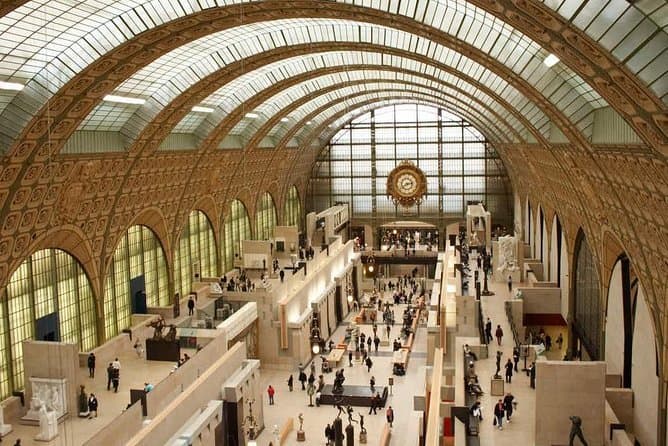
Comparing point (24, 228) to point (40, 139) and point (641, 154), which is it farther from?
point (641, 154)

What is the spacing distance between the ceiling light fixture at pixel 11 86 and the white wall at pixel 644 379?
70.2ft

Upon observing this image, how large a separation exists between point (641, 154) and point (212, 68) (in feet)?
67.5

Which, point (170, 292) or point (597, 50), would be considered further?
point (170, 292)

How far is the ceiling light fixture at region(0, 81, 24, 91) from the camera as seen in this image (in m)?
23.5

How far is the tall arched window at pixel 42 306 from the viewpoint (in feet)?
92.9

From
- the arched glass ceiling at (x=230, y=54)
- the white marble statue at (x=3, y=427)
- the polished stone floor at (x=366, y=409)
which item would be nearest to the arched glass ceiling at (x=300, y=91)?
the arched glass ceiling at (x=230, y=54)

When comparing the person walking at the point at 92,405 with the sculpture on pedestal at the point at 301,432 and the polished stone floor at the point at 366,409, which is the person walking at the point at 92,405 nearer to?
the polished stone floor at the point at 366,409

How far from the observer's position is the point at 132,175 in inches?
1384

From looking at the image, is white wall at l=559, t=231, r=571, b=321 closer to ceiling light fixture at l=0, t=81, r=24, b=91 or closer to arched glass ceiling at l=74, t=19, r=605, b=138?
arched glass ceiling at l=74, t=19, r=605, b=138

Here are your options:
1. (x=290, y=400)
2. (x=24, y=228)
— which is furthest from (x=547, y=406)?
(x=24, y=228)

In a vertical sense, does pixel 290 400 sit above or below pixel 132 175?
below

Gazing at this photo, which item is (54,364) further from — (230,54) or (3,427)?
(230,54)

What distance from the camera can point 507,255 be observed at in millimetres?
43406

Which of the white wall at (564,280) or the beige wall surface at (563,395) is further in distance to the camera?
the white wall at (564,280)
